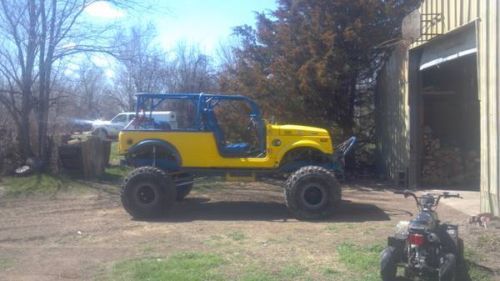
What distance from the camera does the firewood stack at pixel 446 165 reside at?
1614 cm

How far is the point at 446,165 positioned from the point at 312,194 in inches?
241

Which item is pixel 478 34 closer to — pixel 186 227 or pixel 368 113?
pixel 186 227

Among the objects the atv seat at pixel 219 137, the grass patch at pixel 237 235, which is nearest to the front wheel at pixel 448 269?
the grass patch at pixel 237 235

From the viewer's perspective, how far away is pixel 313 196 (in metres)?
11.4

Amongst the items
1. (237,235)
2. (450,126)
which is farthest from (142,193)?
(450,126)

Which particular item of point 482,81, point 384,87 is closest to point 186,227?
point 482,81

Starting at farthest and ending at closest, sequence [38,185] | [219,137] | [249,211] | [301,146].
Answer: [38,185], [249,211], [219,137], [301,146]

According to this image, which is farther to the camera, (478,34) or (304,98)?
(304,98)

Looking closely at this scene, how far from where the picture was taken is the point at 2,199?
14117 millimetres

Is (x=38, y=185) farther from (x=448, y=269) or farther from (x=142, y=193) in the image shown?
(x=448, y=269)

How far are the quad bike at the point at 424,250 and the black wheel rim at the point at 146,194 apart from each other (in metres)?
5.62

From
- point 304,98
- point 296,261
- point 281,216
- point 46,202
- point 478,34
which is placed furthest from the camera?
point 304,98

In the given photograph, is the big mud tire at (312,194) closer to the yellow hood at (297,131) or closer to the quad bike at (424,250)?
the yellow hood at (297,131)

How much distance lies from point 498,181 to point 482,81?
5.58 ft
